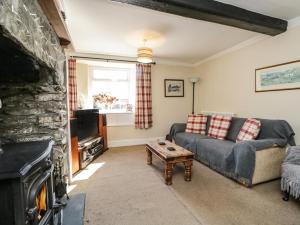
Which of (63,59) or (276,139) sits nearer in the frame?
(63,59)

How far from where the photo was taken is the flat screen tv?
3000mm

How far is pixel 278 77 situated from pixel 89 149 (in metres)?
3.45

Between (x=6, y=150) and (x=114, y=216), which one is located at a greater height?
(x=6, y=150)

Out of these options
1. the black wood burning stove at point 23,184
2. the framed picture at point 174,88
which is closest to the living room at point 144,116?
the black wood burning stove at point 23,184

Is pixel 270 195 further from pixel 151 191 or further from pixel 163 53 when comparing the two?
pixel 163 53

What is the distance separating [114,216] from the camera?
1652mm

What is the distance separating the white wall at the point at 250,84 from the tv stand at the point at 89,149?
9.32 feet

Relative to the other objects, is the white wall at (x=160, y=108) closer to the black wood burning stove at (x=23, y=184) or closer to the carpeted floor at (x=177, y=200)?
the carpeted floor at (x=177, y=200)

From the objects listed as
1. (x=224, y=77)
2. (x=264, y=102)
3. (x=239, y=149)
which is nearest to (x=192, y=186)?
(x=239, y=149)

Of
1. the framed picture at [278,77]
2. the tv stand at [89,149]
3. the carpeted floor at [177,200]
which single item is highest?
the framed picture at [278,77]

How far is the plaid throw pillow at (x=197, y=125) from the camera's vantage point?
3701 millimetres

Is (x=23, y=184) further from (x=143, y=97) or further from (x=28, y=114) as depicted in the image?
(x=143, y=97)

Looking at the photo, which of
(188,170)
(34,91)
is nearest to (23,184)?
(34,91)

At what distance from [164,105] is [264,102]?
2315 mm
